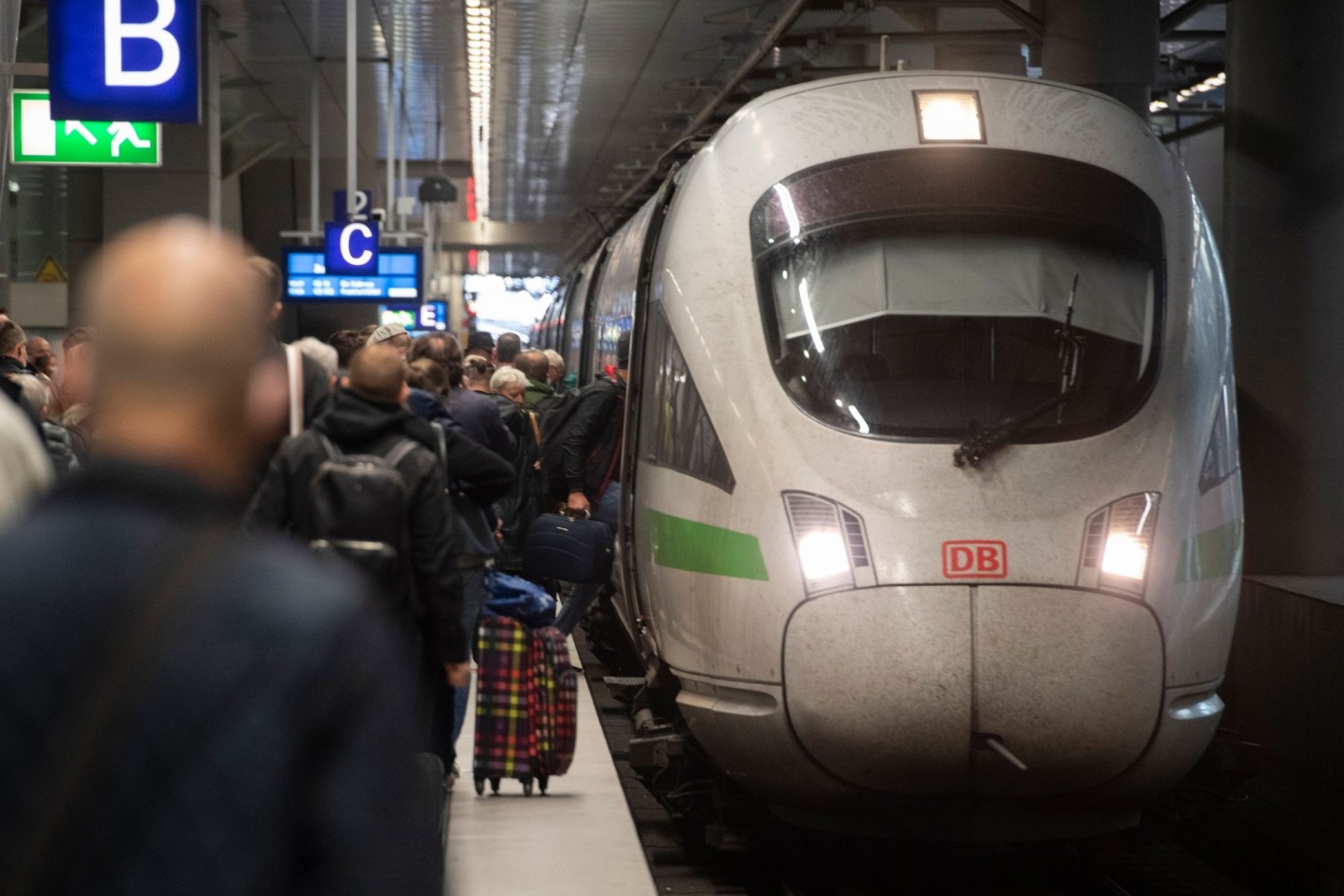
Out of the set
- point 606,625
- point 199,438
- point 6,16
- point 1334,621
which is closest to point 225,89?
point 606,625

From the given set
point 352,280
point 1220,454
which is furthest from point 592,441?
point 352,280

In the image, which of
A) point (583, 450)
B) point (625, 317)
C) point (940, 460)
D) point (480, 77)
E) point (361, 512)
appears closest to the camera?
point (361, 512)

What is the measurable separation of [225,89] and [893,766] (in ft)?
68.9

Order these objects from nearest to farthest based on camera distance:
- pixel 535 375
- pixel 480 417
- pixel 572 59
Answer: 1. pixel 480 417
2. pixel 535 375
3. pixel 572 59

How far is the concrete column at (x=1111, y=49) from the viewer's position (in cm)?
1098

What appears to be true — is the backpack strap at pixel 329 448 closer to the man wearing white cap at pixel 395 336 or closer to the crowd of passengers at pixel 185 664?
the man wearing white cap at pixel 395 336

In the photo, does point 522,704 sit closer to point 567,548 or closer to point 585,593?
point 567,548

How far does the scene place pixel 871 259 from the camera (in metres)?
6.09

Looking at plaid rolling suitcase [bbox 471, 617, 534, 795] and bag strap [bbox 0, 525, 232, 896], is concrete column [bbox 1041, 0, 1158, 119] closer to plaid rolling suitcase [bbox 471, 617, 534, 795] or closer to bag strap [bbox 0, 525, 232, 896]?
plaid rolling suitcase [bbox 471, 617, 534, 795]

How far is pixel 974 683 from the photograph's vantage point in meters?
5.22

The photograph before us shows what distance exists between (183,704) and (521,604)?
17.9 feet

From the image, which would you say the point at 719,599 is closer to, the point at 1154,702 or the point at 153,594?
the point at 1154,702

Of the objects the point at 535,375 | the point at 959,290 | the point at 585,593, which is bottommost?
the point at 585,593

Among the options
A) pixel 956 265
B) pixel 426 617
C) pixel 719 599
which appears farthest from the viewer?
pixel 956 265
